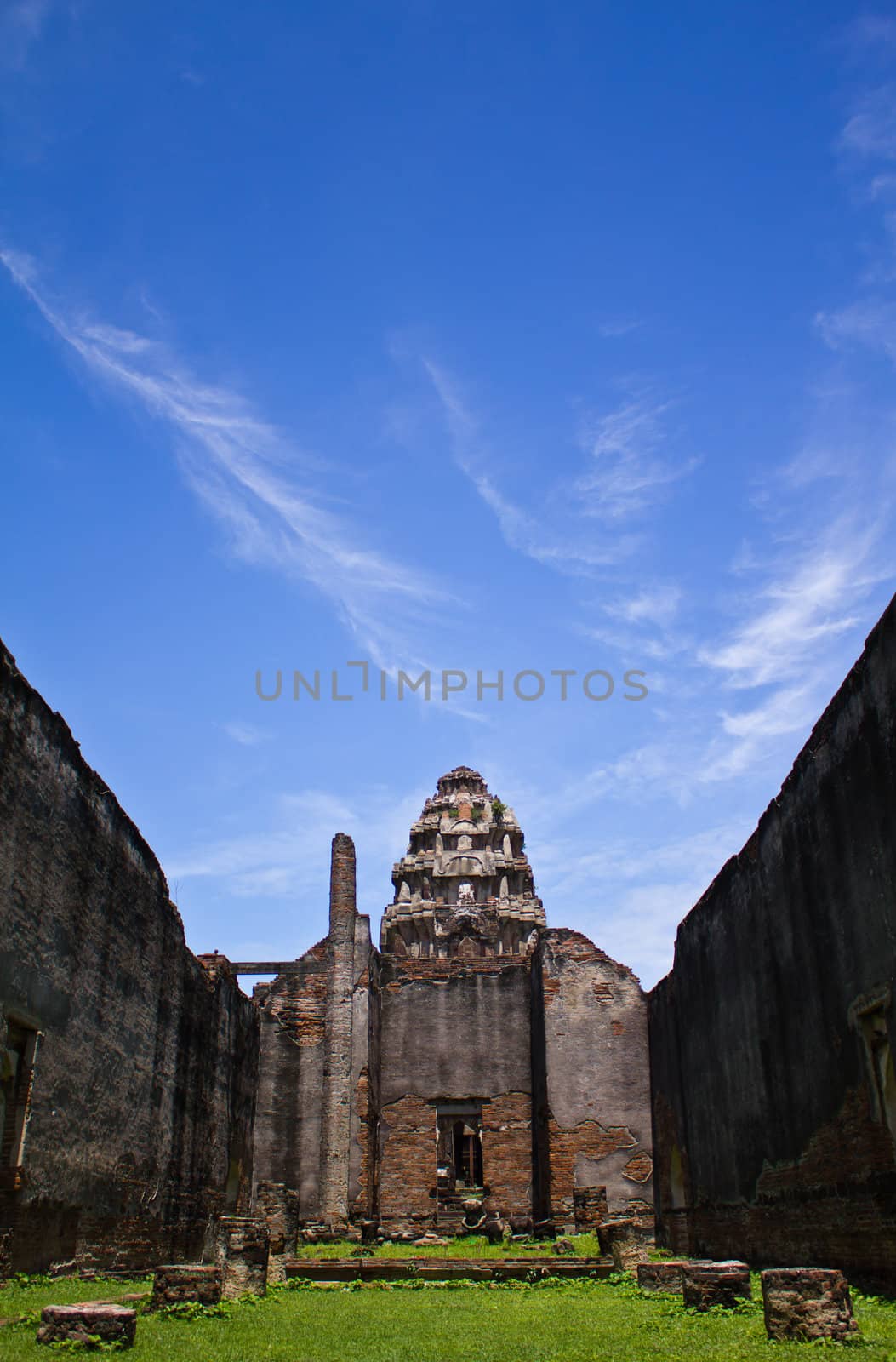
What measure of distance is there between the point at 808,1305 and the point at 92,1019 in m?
8.69

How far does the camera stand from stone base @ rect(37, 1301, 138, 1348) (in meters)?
6.52

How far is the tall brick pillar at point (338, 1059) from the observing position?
20.1 m

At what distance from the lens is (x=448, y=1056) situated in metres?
21.8

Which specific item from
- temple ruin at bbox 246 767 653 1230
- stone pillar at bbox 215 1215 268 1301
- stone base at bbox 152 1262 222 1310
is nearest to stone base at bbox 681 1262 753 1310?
stone base at bbox 152 1262 222 1310

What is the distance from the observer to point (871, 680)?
9227 mm

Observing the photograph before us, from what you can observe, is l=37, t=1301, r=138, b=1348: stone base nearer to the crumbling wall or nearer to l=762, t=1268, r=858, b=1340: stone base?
l=762, t=1268, r=858, b=1340: stone base

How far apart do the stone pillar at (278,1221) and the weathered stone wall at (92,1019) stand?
1.58 metres

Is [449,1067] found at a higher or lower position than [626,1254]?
higher

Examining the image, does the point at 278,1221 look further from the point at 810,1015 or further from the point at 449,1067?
the point at 449,1067

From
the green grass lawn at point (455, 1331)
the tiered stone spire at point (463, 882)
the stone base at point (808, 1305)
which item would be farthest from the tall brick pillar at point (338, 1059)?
the tiered stone spire at point (463, 882)

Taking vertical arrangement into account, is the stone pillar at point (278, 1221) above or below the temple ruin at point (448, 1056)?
below

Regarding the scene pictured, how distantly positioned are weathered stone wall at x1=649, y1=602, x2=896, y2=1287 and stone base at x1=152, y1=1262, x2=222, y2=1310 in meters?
5.52

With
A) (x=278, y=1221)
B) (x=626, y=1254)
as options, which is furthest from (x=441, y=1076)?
(x=626, y=1254)

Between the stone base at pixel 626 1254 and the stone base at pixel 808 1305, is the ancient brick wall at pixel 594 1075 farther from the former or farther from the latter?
the stone base at pixel 808 1305
